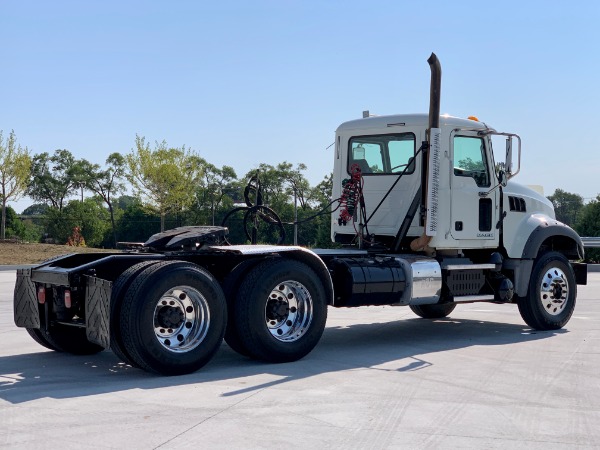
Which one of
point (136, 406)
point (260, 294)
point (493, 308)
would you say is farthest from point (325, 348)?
point (493, 308)

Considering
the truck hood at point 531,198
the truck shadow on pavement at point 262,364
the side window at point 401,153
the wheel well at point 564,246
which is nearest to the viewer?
the truck shadow on pavement at point 262,364

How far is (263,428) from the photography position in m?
5.79

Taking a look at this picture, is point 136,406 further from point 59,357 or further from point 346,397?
point 59,357

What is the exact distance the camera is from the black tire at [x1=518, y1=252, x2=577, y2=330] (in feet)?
37.2

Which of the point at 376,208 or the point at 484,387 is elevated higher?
the point at 376,208

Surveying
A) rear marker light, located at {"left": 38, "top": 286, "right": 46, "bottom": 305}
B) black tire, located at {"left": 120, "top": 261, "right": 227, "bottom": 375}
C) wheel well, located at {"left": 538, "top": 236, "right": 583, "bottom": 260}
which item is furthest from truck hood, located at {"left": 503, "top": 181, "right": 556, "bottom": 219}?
rear marker light, located at {"left": 38, "top": 286, "right": 46, "bottom": 305}

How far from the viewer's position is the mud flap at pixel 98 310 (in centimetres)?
758

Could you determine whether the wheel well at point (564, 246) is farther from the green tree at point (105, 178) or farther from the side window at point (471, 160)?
the green tree at point (105, 178)

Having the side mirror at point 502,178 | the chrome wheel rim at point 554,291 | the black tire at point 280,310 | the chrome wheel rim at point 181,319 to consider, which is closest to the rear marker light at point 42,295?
the chrome wheel rim at point 181,319

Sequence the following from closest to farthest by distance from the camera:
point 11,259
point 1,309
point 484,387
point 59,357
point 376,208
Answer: point 484,387
point 59,357
point 376,208
point 1,309
point 11,259

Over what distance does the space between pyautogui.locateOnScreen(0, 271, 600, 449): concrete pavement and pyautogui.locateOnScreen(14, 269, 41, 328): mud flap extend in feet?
1.47

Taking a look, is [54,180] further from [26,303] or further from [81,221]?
[26,303]

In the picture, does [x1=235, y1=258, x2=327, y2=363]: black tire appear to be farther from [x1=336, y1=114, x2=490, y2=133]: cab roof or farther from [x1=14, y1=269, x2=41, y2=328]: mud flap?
[x1=336, y1=114, x2=490, y2=133]: cab roof

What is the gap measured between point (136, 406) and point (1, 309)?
8.24 metres
